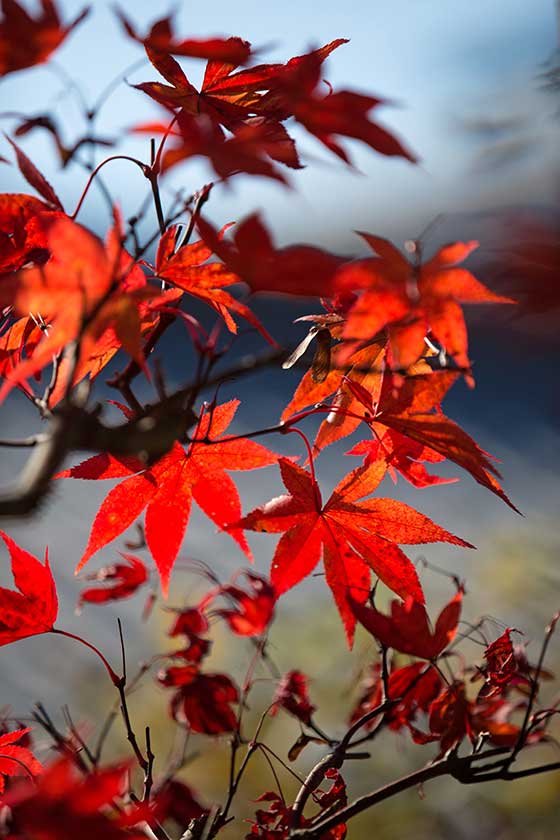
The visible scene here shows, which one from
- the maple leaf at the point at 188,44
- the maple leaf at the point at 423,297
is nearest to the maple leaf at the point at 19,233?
the maple leaf at the point at 188,44

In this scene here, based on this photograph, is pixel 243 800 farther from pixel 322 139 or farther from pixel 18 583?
pixel 322 139

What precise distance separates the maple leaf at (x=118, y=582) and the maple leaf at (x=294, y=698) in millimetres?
209

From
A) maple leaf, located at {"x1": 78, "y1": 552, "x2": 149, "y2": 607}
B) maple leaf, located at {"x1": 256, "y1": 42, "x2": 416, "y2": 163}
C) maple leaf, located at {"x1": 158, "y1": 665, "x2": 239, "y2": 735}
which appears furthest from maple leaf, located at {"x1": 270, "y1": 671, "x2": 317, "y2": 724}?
maple leaf, located at {"x1": 256, "y1": 42, "x2": 416, "y2": 163}

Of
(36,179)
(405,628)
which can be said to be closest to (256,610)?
(405,628)

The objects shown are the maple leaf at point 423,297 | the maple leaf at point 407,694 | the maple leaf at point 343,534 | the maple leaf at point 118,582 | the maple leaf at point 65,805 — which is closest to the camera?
the maple leaf at point 65,805

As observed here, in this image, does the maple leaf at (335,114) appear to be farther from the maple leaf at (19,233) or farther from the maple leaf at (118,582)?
the maple leaf at (118,582)

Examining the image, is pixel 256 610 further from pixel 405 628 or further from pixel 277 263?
pixel 277 263

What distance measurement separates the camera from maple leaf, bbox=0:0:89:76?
1.74 ft

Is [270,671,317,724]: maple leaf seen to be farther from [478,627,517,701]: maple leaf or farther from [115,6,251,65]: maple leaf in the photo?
[115,6,251,65]: maple leaf

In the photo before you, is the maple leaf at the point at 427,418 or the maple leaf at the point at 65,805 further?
the maple leaf at the point at 427,418

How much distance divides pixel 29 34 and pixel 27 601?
0.42 m

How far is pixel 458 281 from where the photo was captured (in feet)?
1.72

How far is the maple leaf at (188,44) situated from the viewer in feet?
1.64

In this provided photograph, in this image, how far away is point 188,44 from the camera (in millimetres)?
521
